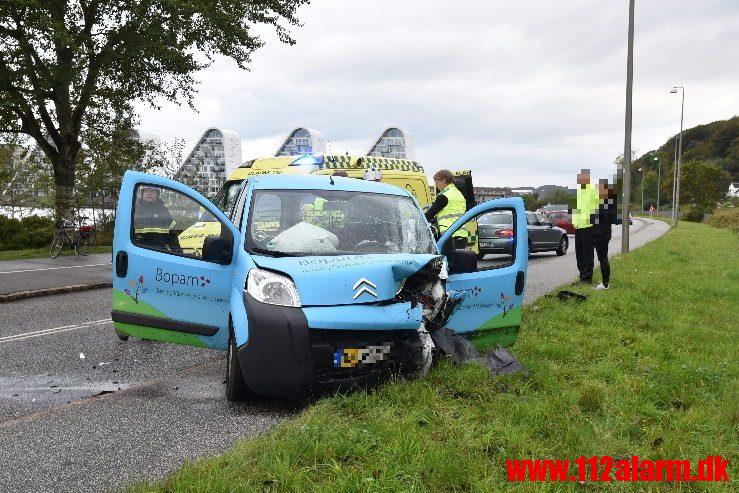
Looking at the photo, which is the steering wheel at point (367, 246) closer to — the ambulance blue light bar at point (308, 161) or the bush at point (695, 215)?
the ambulance blue light bar at point (308, 161)

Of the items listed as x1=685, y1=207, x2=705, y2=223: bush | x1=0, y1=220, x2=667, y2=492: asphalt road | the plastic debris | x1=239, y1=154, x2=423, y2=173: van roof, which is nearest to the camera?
x1=0, y1=220, x2=667, y2=492: asphalt road

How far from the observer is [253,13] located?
17141 mm

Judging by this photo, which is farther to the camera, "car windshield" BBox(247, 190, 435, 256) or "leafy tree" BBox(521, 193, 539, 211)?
"leafy tree" BBox(521, 193, 539, 211)

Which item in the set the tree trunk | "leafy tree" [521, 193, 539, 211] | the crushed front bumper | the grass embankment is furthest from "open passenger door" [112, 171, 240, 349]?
the tree trunk

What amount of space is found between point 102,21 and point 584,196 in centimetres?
1490

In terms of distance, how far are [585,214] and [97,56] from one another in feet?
44.4

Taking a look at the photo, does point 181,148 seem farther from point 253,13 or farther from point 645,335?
point 645,335

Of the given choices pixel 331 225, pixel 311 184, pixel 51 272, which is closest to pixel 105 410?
pixel 331 225

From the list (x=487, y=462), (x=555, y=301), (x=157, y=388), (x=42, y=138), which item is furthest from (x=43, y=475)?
(x=42, y=138)

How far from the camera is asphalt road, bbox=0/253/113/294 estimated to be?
10.6 metres

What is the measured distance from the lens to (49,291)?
9.90 metres

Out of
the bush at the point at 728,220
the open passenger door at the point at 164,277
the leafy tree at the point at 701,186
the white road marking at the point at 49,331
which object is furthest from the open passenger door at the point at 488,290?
the leafy tree at the point at 701,186

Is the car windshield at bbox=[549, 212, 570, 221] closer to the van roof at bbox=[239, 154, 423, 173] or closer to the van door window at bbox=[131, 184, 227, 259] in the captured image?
the van roof at bbox=[239, 154, 423, 173]

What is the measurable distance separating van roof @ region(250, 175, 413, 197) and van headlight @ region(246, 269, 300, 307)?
48.5 inches
